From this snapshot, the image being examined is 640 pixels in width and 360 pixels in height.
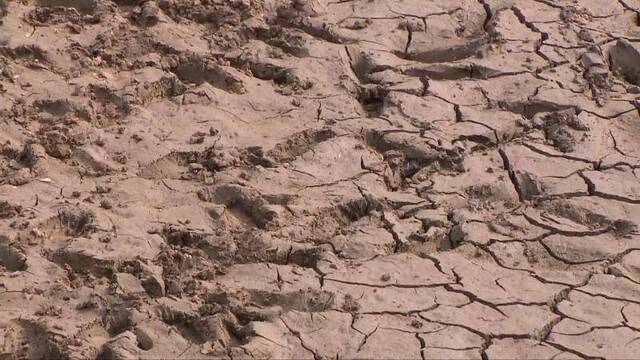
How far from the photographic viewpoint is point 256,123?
4.86 metres

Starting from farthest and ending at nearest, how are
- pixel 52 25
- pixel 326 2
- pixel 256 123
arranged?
1. pixel 326 2
2. pixel 52 25
3. pixel 256 123

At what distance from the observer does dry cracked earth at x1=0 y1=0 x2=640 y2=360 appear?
12.9 feet

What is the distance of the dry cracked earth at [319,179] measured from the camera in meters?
3.93

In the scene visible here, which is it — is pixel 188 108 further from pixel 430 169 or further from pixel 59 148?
pixel 430 169


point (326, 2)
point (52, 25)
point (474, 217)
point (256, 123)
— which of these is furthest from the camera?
point (326, 2)

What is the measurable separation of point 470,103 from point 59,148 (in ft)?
5.36

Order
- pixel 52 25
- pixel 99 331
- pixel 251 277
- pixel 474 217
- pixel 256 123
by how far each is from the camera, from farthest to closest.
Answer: pixel 52 25 → pixel 256 123 → pixel 474 217 → pixel 251 277 → pixel 99 331

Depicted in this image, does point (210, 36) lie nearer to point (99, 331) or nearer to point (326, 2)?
point (326, 2)

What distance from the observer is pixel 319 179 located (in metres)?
4.58

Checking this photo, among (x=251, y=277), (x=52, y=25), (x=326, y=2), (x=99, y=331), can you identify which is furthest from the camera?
(x=326, y=2)

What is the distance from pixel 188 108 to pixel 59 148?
552mm

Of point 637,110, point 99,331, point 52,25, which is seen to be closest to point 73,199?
point 99,331

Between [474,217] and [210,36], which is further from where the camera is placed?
[210,36]

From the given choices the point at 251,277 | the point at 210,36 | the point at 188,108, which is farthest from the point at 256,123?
the point at 251,277
